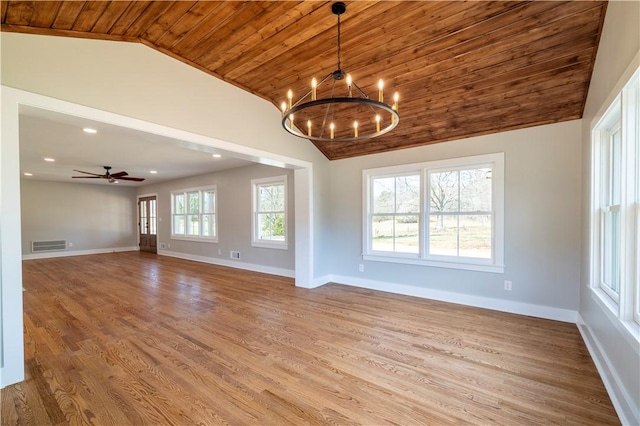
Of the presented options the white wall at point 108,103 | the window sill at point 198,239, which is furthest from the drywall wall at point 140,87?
the window sill at point 198,239

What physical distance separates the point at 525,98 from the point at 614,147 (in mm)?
1098

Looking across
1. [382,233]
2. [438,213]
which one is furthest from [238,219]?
[438,213]

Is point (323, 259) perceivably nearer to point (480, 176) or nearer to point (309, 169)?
point (309, 169)

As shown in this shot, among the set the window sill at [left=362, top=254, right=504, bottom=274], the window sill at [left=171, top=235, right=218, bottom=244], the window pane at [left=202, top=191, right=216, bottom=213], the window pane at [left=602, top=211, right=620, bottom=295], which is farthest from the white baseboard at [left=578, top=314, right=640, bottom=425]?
the window pane at [left=202, top=191, right=216, bottom=213]

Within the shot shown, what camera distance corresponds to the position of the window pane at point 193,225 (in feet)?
27.2

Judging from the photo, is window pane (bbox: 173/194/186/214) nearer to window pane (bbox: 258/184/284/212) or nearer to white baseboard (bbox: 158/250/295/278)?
white baseboard (bbox: 158/250/295/278)

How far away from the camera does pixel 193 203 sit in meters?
8.47

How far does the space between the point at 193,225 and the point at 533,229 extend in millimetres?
8127

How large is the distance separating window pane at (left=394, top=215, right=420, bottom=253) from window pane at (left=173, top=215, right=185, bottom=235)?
22.6 feet

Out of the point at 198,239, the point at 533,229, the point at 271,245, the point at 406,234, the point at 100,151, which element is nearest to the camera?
the point at 533,229

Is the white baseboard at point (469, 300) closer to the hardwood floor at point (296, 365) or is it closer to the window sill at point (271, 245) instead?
the hardwood floor at point (296, 365)

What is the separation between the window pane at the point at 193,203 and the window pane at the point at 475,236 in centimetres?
698

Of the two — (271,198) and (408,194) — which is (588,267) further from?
(271,198)

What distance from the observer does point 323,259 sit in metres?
5.35
